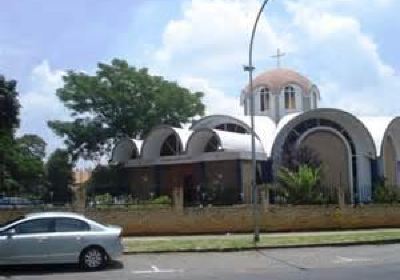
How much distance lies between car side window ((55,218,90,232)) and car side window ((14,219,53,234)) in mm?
203

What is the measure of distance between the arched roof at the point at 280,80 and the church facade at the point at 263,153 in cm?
747

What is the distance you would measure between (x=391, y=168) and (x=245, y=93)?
14710 mm

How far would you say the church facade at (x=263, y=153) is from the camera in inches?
1615

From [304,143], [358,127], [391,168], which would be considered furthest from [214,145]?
[391,168]

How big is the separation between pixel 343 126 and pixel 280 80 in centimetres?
1107

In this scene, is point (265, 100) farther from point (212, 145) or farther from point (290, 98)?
point (212, 145)

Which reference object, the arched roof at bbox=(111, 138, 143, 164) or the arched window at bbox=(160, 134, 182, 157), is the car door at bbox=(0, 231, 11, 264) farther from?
the arched roof at bbox=(111, 138, 143, 164)

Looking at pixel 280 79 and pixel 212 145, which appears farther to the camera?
pixel 280 79

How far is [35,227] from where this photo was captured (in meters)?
18.8

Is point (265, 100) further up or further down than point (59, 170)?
further up

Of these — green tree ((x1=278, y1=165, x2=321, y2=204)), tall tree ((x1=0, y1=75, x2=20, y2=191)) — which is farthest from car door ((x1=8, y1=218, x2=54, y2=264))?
green tree ((x1=278, y1=165, x2=321, y2=204))

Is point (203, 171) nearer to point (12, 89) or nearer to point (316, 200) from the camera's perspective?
point (316, 200)

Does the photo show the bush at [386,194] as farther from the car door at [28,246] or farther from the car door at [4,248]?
the car door at [4,248]

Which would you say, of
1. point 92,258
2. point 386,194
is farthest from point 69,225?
point 386,194
